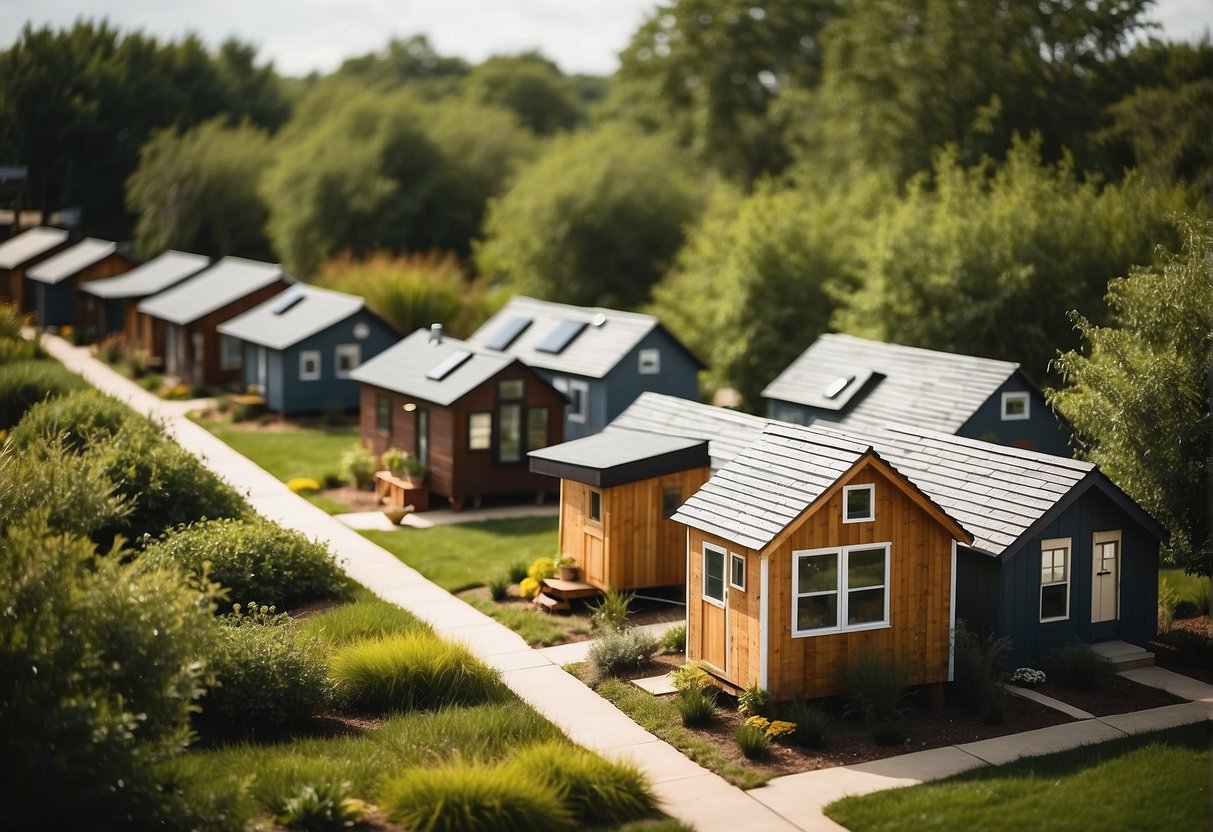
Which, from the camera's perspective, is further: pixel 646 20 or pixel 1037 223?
pixel 646 20

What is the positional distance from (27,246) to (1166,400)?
1709 inches

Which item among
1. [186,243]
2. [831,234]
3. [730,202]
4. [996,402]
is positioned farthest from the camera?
[186,243]

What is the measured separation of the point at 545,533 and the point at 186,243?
119ft

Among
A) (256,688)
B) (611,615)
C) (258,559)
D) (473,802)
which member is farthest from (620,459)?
(473,802)

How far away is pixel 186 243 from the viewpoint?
5612cm

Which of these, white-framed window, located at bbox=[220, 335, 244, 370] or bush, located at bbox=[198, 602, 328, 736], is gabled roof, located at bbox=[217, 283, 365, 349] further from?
bush, located at bbox=[198, 602, 328, 736]

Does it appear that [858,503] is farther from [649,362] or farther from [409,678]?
[649,362]

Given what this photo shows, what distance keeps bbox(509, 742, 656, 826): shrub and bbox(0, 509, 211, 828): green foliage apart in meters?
3.41

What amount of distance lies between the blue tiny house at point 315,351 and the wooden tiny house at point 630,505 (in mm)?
18128

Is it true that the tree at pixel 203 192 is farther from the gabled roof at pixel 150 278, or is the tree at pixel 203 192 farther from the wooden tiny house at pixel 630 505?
the wooden tiny house at pixel 630 505

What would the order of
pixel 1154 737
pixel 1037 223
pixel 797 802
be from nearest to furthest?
pixel 797 802
pixel 1154 737
pixel 1037 223

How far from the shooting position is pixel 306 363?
37.8 meters

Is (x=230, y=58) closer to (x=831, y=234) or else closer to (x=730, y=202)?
(x=730, y=202)

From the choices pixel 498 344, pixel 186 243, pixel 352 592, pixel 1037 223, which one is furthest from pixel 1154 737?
pixel 186 243
